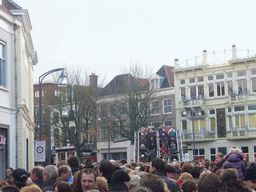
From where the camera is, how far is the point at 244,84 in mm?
52188

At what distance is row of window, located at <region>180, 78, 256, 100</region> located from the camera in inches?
2047

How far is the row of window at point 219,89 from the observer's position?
2047 inches

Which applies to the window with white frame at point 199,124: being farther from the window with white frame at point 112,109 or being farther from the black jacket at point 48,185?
the black jacket at point 48,185

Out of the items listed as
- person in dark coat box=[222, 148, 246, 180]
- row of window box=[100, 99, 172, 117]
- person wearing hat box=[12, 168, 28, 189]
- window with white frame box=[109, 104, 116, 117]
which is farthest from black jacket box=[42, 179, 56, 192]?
window with white frame box=[109, 104, 116, 117]

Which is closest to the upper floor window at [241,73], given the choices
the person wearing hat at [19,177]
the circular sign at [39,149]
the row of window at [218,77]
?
the row of window at [218,77]

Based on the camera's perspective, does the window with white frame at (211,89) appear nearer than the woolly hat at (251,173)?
No

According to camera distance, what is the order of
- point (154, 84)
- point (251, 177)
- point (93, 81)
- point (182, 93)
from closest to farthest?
1. point (251, 177)
2. point (93, 81)
3. point (154, 84)
4. point (182, 93)

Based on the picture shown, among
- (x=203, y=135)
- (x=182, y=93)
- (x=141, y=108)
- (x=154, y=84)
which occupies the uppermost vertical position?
(x=154, y=84)

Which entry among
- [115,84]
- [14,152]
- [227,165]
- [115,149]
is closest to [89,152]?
[115,149]

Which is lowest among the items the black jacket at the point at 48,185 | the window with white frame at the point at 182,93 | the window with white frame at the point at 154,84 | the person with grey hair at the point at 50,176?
the black jacket at the point at 48,185

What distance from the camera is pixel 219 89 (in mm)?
54375

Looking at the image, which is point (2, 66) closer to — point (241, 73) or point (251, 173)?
point (251, 173)

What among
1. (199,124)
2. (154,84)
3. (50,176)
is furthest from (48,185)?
(199,124)

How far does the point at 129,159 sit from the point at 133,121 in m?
12.7
